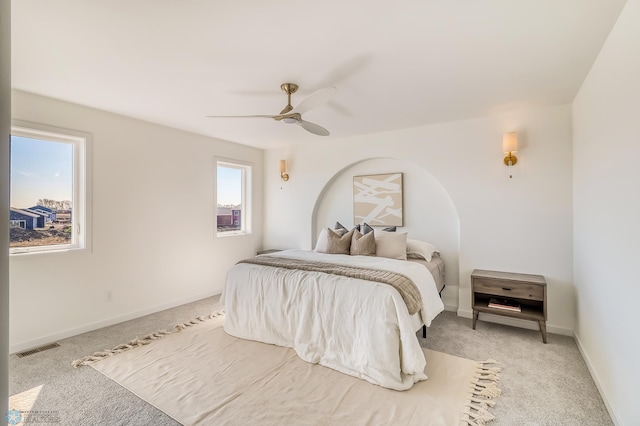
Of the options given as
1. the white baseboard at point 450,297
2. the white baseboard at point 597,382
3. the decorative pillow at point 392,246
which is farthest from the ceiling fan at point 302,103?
the white baseboard at point 597,382

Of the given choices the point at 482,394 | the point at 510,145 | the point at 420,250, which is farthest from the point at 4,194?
the point at 510,145

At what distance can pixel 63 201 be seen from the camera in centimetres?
320

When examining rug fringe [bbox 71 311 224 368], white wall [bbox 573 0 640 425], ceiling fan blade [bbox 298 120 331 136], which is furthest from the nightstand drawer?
rug fringe [bbox 71 311 224 368]

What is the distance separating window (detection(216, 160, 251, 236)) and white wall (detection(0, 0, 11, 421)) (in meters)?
4.21

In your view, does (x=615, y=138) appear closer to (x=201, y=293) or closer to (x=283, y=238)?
(x=283, y=238)

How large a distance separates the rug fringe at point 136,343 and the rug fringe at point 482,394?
281 cm

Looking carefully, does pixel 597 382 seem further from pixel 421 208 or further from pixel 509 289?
pixel 421 208

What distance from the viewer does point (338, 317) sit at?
2502 millimetres

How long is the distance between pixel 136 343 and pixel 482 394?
304 centimetres

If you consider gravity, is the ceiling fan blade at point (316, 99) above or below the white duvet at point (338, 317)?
above

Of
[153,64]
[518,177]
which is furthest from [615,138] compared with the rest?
[153,64]

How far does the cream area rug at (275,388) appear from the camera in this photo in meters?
1.91
